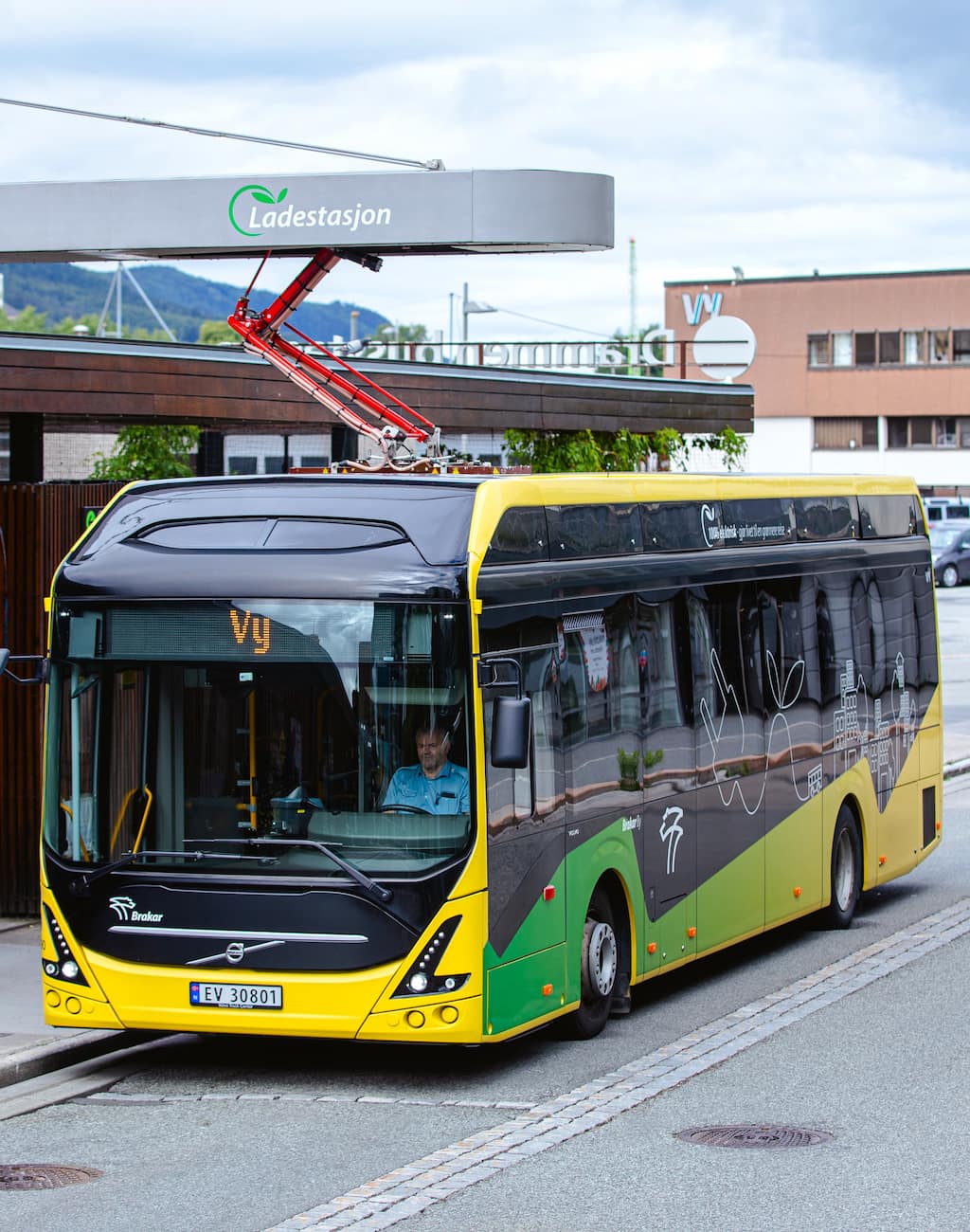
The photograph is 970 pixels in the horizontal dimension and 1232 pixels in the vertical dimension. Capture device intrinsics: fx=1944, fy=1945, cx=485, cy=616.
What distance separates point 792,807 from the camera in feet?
42.2

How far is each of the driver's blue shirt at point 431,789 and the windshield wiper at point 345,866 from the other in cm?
32

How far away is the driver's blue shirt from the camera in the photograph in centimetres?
872

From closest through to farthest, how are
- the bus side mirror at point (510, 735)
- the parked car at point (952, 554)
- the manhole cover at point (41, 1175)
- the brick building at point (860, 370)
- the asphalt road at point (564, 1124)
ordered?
the asphalt road at point (564, 1124) < the manhole cover at point (41, 1175) < the bus side mirror at point (510, 735) < the parked car at point (952, 554) < the brick building at point (860, 370)

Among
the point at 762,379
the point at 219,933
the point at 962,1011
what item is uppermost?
the point at 762,379

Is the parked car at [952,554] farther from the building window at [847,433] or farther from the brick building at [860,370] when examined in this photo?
the building window at [847,433]

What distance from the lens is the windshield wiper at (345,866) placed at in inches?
341

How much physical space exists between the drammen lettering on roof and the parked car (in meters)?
50.3

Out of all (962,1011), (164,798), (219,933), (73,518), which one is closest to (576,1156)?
(219,933)

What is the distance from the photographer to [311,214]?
46.0 ft

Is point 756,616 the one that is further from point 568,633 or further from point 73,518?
point 73,518

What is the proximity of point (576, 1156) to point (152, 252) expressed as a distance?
848cm

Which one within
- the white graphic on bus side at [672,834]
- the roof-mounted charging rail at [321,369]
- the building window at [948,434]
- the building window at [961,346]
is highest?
the building window at [961,346]

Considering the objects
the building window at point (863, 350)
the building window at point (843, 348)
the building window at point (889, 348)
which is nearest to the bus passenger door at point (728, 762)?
the building window at point (889, 348)

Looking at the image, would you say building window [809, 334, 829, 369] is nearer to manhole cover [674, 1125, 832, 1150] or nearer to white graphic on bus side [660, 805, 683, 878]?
white graphic on bus side [660, 805, 683, 878]
